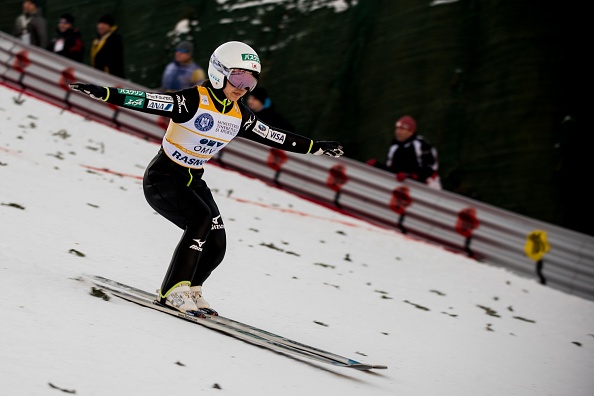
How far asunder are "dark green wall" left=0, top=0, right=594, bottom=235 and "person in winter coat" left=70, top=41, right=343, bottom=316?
7418mm

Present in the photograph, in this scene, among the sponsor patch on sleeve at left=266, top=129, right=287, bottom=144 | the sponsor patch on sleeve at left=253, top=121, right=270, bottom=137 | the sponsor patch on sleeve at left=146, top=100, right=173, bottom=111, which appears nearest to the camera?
the sponsor patch on sleeve at left=146, top=100, right=173, bottom=111

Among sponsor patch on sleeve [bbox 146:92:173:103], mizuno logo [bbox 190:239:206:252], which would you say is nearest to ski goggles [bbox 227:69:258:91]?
sponsor patch on sleeve [bbox 146:92:173:103]

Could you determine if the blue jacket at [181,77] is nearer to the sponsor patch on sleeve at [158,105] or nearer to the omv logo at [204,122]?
the omv logo at [204,122]

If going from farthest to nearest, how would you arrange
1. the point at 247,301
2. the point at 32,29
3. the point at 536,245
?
the point at 32,29 < the point at 536,245 < the point at 247,301

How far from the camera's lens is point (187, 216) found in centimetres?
578

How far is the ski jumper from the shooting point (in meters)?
5.75

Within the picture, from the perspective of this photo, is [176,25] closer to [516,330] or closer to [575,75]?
[575,75]

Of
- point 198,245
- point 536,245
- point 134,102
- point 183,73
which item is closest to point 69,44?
point 183,73

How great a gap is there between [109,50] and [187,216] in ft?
29.7

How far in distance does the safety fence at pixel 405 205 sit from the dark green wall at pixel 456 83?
1.22 meters

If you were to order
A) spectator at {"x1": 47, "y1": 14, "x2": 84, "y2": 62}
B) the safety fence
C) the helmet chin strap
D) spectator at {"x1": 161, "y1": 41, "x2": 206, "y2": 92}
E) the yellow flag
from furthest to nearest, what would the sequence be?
spectator at {"x1": 47, "y1": 14, "x2": 84, "y2": 62} < spectator at {"x1": 161, "y1": 41, "x2": 206, "y2": 92} < the yellow flag < the safety fence < the helmet chin strap

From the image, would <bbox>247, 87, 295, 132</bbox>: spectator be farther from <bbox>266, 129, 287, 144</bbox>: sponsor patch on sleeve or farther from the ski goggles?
the ski goggles

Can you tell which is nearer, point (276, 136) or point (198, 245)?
point (198, 245)

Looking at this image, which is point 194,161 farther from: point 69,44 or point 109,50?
point 69,44
